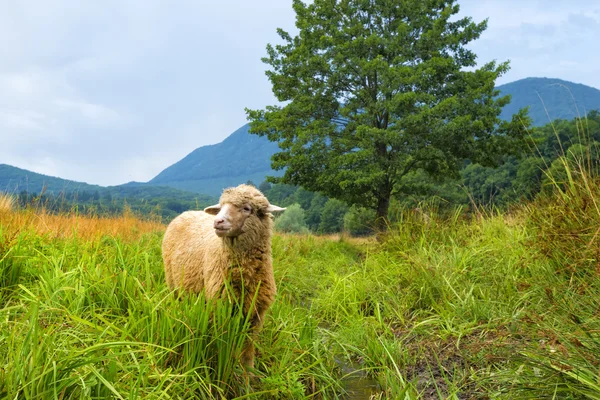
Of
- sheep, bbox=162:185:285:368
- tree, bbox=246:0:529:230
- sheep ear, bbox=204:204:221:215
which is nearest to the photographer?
sheep, bbox=162:185:285:368

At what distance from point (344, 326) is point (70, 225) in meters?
4.53

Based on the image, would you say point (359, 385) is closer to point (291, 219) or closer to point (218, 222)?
point (218, 222)

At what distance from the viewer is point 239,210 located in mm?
3107

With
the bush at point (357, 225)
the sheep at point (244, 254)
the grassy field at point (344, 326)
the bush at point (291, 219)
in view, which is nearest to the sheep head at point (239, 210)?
the sheep at point (244, 254)

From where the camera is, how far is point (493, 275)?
4.70 m

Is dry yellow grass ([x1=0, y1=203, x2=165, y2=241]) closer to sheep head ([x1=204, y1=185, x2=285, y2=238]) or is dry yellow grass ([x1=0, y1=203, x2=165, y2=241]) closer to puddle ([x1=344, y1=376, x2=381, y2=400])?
sheep head ([x1=204, y1=185, x2=285, y2=238])

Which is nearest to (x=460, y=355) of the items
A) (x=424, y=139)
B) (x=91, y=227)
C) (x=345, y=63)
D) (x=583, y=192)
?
(x=583, y=192)

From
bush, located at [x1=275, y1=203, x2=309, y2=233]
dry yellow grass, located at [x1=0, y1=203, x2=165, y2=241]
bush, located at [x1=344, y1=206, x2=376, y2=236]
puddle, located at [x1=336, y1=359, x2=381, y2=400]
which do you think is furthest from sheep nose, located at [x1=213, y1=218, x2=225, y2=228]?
bush, located at [x1=275, y1=203, x2=309, y2=233]

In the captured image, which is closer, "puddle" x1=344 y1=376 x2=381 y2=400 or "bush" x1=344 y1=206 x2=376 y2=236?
"puddle" x1=344 y1=376 x2=381 y2=400

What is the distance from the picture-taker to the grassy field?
2197 mm

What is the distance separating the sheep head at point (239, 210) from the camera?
2984mm

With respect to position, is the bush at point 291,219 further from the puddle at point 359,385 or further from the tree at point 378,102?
the puddle at point 359,385

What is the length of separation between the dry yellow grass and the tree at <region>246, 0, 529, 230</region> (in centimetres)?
720

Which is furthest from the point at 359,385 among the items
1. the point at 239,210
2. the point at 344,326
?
the point at 239,210
